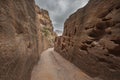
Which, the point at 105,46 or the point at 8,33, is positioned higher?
the point at 8,33

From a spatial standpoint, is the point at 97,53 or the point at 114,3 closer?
the point at 114,3

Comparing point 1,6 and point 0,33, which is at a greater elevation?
point 1,6

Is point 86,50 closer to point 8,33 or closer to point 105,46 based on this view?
point 105,46

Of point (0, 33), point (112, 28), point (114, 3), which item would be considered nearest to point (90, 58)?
point (112, 28)

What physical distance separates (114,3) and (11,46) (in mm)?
5699

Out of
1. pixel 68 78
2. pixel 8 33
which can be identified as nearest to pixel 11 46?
pixel 8 33

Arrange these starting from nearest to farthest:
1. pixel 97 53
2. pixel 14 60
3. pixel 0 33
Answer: pixel 0 33
pixel 14 60
pixel 97 53

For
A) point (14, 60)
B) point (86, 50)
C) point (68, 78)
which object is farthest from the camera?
point (86, 50)

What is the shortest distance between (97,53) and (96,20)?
7.40 feet

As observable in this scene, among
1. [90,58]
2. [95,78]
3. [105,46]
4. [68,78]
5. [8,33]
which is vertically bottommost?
[68,78]

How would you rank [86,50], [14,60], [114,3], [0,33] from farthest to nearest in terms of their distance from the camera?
[86,50] → [114,3] → [14,60] → [0,33]

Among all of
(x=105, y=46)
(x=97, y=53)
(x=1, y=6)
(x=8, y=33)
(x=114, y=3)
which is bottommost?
(x=97, y=53)

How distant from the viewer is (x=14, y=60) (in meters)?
3.91

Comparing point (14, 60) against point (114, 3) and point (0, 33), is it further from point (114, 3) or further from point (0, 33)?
point (114, 3)
